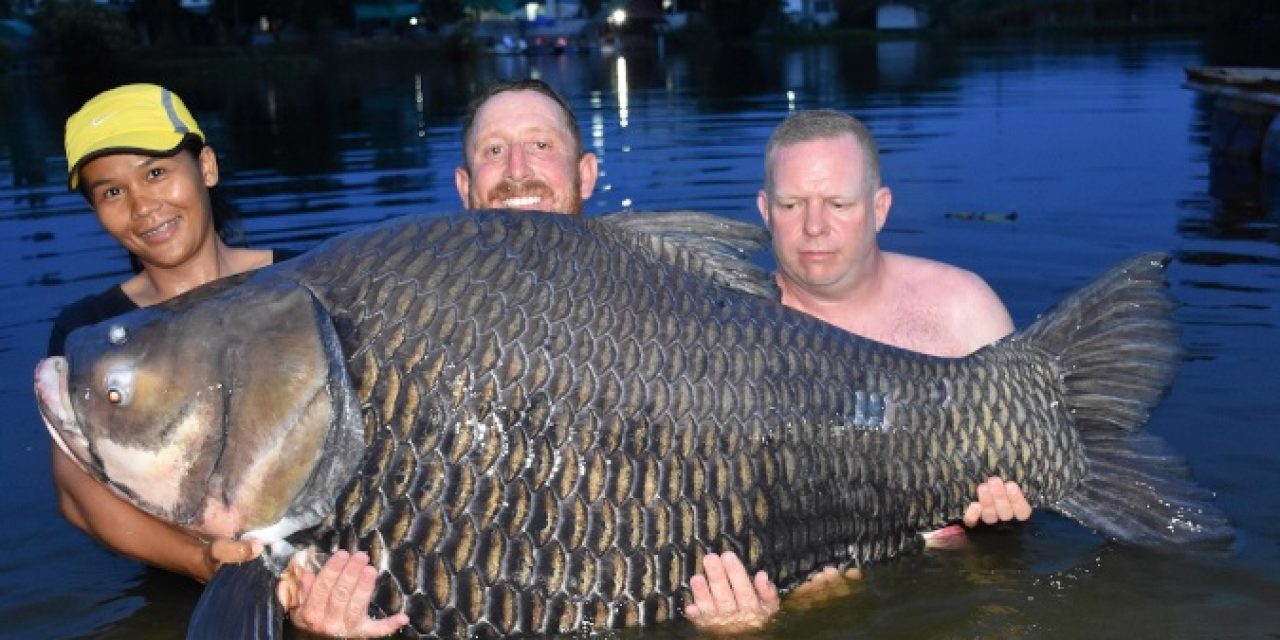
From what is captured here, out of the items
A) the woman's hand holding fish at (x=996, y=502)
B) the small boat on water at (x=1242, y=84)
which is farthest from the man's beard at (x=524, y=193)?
the small boat on water at (x=1242, y=84)

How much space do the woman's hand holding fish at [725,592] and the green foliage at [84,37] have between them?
4631cm

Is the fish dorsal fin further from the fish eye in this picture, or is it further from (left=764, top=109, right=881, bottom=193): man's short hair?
the fish eye

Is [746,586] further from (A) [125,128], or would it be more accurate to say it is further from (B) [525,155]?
(A) [125,128]

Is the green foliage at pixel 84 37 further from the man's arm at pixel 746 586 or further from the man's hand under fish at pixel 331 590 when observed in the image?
the man's arm at pixel 746 586

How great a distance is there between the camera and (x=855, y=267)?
482 centimetres

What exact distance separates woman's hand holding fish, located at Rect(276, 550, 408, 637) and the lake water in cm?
89

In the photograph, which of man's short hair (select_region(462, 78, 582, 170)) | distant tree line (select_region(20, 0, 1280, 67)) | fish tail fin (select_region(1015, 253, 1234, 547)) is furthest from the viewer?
distant tree line (select_region(20, 0, 1280, 67))

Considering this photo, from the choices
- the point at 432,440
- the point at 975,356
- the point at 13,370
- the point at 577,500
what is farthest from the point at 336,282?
the point at 13,370

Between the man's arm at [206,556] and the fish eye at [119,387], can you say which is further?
the man's arm at [206,556]

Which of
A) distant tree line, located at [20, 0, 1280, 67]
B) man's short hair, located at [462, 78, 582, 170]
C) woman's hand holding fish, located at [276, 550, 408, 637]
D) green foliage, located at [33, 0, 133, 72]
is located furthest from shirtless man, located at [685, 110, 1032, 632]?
distant tree line, located at [20, 0, 1280, 67]

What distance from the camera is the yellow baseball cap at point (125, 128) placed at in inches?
173

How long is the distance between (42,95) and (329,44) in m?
24.9

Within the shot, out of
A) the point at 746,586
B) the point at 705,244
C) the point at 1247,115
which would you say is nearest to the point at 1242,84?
the point at 1247,115

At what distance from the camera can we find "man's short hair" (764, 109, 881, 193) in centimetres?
475
